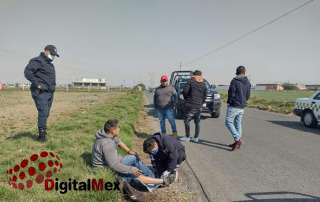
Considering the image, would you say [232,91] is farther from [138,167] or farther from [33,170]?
[33,170]

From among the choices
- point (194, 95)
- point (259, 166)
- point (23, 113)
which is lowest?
point (23, 113)

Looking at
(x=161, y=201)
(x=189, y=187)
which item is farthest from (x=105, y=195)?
(x=189, y=187)

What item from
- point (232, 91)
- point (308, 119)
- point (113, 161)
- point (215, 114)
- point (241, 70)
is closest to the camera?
point (113, 161)

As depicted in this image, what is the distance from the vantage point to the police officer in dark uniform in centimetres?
621

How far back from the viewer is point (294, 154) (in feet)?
22.2

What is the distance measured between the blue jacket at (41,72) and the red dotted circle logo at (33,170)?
1475 mm

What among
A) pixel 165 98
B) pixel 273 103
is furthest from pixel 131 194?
pixel 273 103

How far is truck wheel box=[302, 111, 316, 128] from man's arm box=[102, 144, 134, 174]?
8.81 metres

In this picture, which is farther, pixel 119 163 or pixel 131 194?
pixel 119 163

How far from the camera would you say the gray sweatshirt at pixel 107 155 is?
4324 mm

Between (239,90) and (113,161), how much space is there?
12.9ft

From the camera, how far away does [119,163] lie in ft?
14.3

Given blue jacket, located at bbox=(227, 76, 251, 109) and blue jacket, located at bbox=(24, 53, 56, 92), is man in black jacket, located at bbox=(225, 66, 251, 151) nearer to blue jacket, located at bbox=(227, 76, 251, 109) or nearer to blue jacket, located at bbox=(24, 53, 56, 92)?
blue jacket, located at bbox=(227, 76, 251, 109)

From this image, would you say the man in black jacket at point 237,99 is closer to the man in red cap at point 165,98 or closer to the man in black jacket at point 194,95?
the man in black jacket at point 194,95
